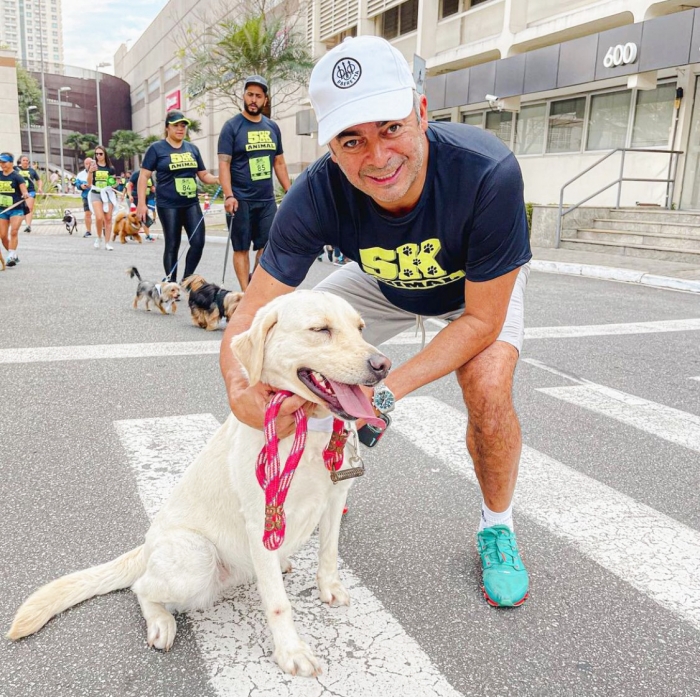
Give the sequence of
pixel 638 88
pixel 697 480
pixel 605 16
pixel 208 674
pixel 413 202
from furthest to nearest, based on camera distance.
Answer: pixel 605 16 → pixel 638 88 → pixel 697 480 → pixel 413 202 → pixel 208 674

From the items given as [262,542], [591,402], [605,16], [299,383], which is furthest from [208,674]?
[605,16]

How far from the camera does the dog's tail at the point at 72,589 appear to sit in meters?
2.23

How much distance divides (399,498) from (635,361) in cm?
382

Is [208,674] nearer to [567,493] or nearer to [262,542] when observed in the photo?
[262,542]

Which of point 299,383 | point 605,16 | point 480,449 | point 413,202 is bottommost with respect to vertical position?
point 480,449

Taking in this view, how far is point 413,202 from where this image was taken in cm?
267

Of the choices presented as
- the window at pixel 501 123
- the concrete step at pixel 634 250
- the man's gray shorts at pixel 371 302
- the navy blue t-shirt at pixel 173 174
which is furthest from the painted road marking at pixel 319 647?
the window at pixel 501 123

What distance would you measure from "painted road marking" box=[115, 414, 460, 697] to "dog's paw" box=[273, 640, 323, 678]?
0.02 m

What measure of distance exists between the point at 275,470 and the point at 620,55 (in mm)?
17805

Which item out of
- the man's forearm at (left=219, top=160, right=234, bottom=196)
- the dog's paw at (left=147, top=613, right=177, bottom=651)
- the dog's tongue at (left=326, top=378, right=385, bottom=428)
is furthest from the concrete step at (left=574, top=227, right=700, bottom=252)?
the dog's paw at (left=147, top=613, right=177, bottom=651)

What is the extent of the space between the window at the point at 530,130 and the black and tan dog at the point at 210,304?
17040mm

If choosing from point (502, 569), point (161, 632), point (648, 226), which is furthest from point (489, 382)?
point (648, 226)

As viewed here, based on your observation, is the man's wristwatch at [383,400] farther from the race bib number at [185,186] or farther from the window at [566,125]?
the window at [566,125]

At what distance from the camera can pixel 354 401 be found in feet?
6.90
